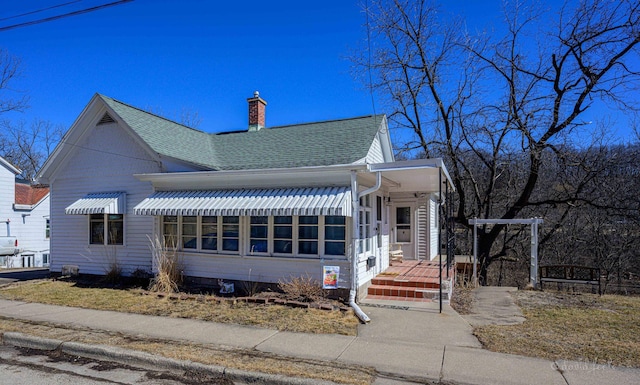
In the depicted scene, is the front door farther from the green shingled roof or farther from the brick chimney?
the brick chimney

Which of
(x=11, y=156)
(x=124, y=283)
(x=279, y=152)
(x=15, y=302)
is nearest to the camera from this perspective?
(x=15, y=302)

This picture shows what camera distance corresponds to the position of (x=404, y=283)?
389 inches

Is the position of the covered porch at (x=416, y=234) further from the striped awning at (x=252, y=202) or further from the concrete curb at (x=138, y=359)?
the concrete curb at (x=138, y=359)

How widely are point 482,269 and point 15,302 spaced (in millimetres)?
16803

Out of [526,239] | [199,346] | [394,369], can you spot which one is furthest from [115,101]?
[526,239]

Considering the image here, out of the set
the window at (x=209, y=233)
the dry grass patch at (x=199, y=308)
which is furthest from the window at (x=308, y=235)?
the window at (x=209, y=233)

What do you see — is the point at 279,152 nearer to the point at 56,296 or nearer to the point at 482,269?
the point at 56,296

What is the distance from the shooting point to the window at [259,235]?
10000mm

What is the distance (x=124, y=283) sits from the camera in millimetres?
11500

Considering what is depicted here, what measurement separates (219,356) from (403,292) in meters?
5.19

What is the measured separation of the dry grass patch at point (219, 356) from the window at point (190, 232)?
Answer: 402 cm

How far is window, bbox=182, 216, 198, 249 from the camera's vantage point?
10953 millimetres

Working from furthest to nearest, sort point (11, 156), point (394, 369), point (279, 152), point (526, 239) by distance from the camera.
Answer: point (11, 156) → point (526, 239) → point (279, 152) → point (394, 369)

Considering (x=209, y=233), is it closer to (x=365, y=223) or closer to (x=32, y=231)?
(x=365, y=223)
